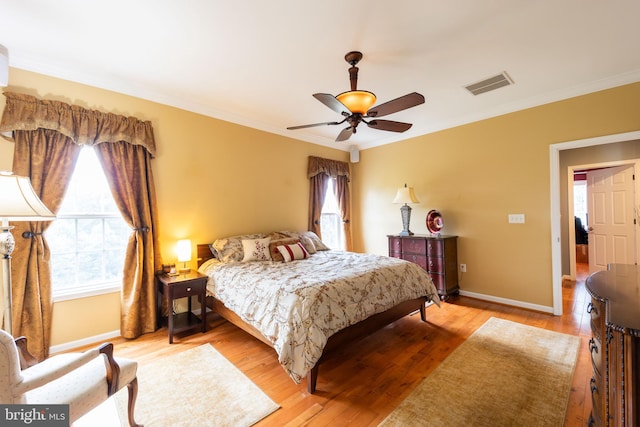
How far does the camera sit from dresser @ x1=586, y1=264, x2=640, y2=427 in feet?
3.05

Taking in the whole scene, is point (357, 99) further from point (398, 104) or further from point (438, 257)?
point (438, 257)

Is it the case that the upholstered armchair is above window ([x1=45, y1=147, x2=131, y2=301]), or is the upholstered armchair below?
below

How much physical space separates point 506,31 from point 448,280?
3046 mm

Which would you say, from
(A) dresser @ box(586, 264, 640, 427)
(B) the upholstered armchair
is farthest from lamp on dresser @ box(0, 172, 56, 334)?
(A) dresser @ box(586, 264, 640, 427)

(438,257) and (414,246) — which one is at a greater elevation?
(414,246)

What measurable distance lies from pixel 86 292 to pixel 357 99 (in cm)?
324

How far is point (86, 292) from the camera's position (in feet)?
9.11

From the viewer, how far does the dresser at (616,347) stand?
928 mm

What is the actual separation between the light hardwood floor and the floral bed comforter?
0.27 meters

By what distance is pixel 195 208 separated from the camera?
3.53m

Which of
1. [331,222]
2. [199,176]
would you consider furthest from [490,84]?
Answer: [199,176]

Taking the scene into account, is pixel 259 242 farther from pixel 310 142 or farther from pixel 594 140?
pixel 594 140

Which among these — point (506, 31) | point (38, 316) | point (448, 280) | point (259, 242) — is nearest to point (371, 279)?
point (259, 242)

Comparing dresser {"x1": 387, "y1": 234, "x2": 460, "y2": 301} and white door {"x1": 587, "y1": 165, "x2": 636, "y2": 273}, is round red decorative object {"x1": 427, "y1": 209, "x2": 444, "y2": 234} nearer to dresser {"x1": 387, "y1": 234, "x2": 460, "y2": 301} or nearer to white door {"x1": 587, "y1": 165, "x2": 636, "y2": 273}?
dresser {"x1": 387, "y1": 234, "x2": 460, "y2": 301}
